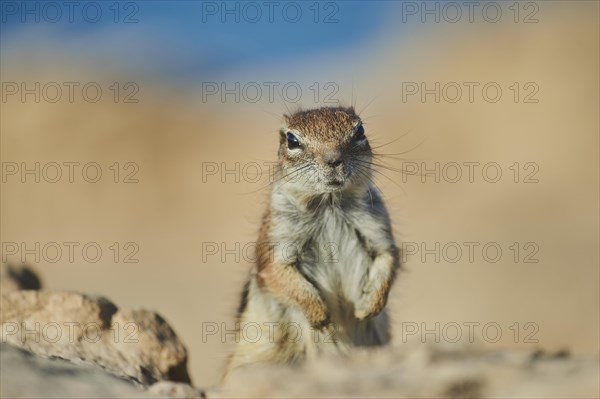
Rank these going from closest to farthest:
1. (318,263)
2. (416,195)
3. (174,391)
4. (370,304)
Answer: (174,391)
(370,304)
(318,263)
(416,195)

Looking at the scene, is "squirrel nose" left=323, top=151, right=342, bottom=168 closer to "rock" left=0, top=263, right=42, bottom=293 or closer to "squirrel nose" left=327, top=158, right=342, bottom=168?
"squirrel nose" left=327, top=158, right=342, bottom=168

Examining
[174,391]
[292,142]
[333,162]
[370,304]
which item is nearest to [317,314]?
[370,304]

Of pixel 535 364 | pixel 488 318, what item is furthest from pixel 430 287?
pixel 535 364

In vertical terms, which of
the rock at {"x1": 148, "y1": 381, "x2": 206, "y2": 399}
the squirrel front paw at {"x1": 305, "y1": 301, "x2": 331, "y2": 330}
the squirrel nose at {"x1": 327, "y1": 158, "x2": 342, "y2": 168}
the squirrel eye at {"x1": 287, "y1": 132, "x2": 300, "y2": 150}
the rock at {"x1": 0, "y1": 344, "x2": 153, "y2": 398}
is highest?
the squirrel eye at {"x1": 287, "y1": 132, "x2": 300, "y2": 150}

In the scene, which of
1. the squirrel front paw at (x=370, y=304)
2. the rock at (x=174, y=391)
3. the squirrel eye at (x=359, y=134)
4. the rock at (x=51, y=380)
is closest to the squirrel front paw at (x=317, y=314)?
the squirrel front paw at (x=370, y=304)

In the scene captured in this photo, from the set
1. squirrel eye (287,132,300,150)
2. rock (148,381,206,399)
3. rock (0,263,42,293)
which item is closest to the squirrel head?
squirrel eye (287,132,300,150)

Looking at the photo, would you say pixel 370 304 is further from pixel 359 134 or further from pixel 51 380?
pixel 51 380
